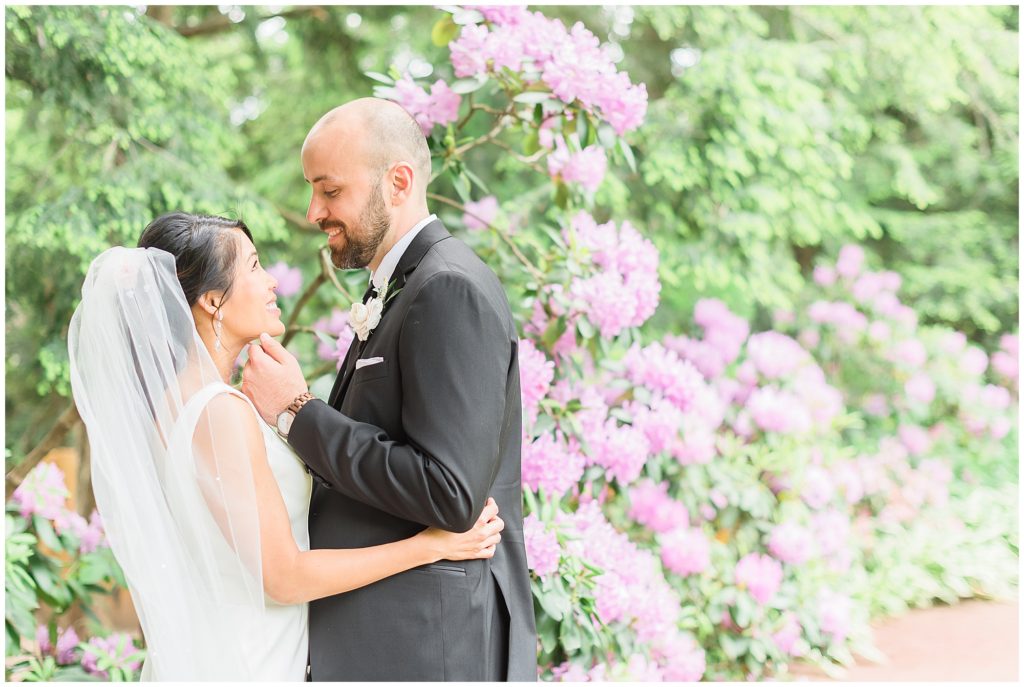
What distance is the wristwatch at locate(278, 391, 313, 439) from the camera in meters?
1.91

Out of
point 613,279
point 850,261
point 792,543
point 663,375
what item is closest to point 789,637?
point 792,543

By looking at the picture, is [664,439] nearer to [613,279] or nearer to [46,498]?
[613,279]

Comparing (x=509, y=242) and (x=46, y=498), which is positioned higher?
(x=509, y=242)

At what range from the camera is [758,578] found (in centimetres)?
419

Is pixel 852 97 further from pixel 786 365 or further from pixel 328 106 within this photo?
pixel 328 106

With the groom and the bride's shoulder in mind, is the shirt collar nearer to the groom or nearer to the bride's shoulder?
the groom

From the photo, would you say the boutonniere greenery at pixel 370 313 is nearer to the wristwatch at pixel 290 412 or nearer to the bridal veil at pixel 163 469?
the wristwatch at pixel 290 412

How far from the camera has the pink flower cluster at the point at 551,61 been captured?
3053mm

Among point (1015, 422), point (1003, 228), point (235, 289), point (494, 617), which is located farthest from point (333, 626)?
point (1003, 228)

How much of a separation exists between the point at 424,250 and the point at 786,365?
3627mm

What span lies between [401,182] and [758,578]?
289cm

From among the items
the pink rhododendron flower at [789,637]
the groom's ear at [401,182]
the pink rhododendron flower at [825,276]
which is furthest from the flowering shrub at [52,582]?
the pink rhododendron flower at [825,276]

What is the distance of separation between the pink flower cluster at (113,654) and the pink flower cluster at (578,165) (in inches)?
89.0

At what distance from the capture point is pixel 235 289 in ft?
6.84
